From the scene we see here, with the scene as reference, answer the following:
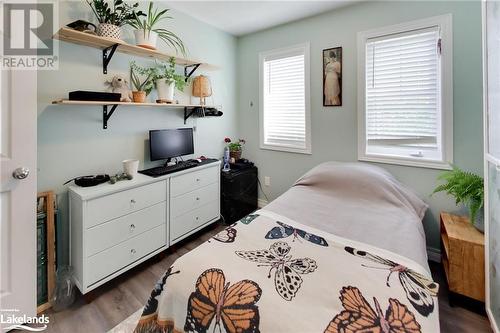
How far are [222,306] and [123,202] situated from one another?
51.1 inches

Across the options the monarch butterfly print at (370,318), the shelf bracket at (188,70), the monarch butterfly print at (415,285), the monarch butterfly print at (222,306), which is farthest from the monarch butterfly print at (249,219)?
the shelf bracket at (188,70)

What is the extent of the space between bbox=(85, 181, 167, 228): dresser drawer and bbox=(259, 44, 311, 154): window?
66.1 inches

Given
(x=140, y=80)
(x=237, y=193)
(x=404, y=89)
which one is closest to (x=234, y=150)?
(x=237, y=193)

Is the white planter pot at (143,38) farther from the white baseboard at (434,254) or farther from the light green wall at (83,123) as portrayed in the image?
the white baseboard at (434,254)

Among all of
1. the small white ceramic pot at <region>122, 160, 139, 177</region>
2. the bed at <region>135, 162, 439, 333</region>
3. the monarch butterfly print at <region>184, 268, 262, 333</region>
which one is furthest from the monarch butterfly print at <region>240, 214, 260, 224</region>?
the small white ceramic pot at <region>122, 160, 139, 177</region>

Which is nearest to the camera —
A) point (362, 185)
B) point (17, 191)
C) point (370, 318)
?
point (370, 318)

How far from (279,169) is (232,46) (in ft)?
6.03

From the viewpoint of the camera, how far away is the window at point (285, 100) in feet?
9.83

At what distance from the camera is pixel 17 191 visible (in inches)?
56.9

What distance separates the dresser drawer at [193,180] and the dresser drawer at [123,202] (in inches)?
4.7

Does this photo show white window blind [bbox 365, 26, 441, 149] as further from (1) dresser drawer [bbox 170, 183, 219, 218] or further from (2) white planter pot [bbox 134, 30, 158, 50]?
(2) white planter pot [bbox 134, 30, 158, 50]

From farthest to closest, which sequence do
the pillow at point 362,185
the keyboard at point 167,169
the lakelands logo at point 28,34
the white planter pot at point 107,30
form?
the keyboard at point 167,169 < the pillow at point 362,185 < the white planter pot at point 107,30 < the lakelands logo at point 28,34

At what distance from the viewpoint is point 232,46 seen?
136 inches

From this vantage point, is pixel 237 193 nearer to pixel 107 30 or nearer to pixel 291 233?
pixel 291 233
